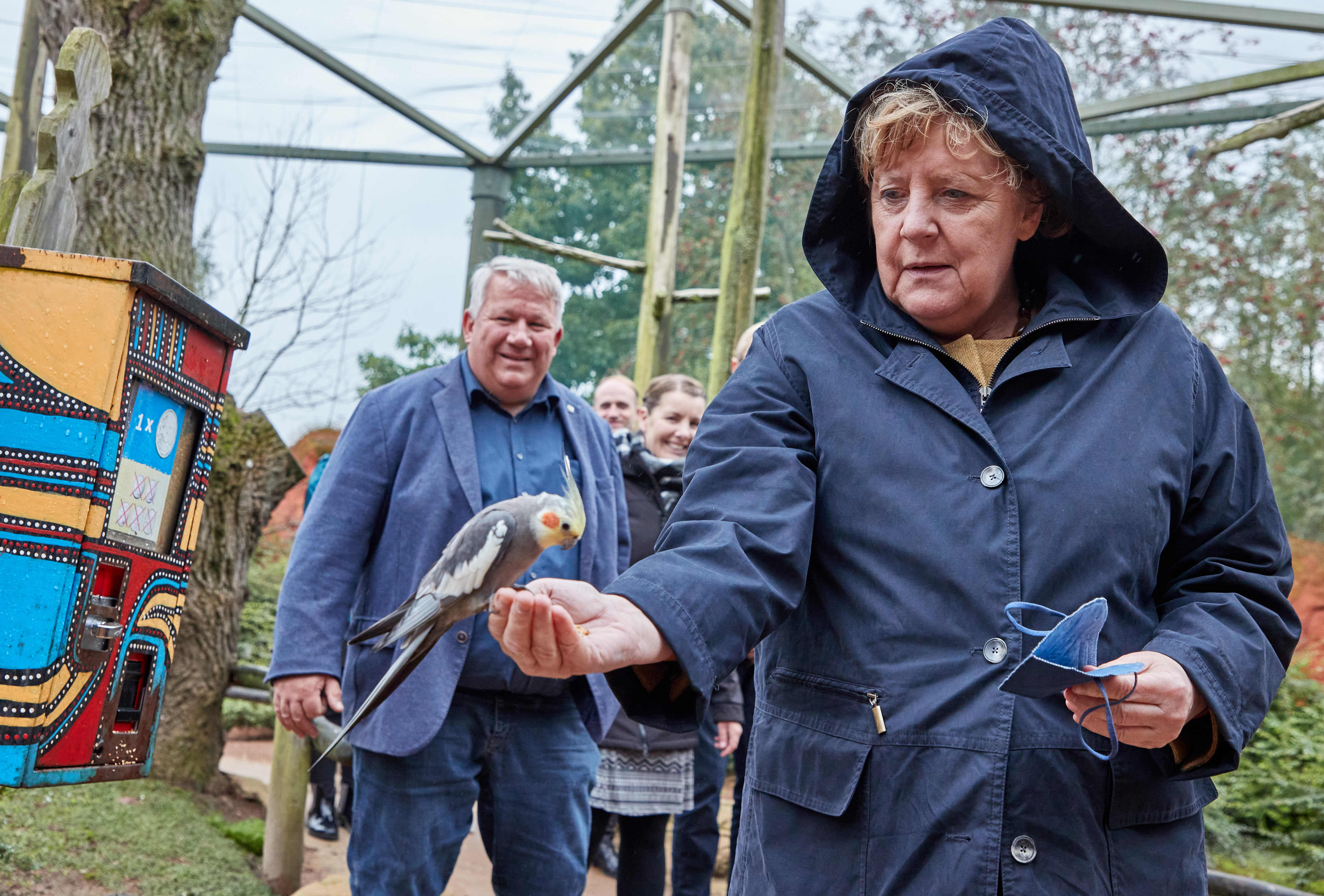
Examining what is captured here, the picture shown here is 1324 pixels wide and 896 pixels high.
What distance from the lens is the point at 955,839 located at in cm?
139

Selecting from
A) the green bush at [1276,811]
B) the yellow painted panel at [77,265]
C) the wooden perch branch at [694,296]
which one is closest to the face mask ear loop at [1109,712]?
the yellow painted panel at [77,265]

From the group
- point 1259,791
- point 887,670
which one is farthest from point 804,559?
point 1259,791

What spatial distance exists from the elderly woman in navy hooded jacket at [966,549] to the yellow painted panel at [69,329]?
1.23 m

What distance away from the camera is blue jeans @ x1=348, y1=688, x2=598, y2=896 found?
289 centimetres

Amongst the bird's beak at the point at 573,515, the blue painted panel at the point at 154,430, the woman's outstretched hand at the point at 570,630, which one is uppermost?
the blue painted panel at the point at 154,430

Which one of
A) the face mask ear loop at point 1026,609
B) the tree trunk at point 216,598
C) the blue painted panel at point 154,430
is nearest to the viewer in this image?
the face mask ear loop at point 1026,609

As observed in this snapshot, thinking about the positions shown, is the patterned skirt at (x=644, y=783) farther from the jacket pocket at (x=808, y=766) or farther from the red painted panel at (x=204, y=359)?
the jacket pocket at (x=808, y=766)

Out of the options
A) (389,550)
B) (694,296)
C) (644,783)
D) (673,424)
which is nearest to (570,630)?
(389,550)

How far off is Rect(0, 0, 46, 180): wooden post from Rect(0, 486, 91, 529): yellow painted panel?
4.25m

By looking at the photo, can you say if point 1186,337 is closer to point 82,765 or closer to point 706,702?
point 706,702

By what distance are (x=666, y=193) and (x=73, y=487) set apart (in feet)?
20.7

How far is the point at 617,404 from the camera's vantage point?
5359mm

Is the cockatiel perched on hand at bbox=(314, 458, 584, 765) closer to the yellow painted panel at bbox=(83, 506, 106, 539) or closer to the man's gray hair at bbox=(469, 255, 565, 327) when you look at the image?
the yellow painted panel at bbox=(83, 506, 106, 539)

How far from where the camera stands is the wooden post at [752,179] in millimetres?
6184
